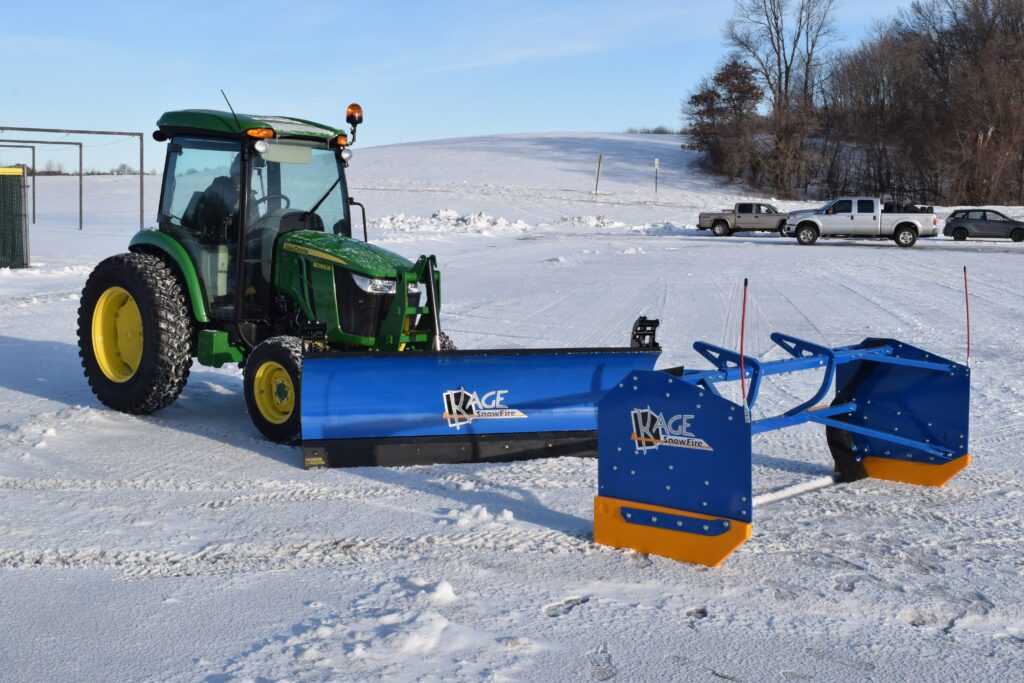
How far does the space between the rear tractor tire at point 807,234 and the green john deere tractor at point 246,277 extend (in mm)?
24674

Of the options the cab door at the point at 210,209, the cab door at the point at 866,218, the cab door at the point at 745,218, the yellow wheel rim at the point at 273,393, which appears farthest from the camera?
the cab door at the point at 745,218

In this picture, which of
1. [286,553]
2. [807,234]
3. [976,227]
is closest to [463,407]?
[286,553]

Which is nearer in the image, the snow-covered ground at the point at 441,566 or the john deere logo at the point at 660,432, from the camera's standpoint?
the snow-covered ground at the point at 441,566

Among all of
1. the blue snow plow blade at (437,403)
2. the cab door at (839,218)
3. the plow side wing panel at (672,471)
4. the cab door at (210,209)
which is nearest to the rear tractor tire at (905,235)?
the cab door at (839,218)

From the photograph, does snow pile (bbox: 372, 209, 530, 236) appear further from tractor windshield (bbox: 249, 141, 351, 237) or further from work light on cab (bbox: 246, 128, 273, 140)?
work light on cab (bbox: 246, 128, 273, 140)

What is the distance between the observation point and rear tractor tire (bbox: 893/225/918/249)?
97.1ft

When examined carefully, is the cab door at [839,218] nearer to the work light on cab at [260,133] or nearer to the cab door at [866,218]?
the cab door at [866,218]

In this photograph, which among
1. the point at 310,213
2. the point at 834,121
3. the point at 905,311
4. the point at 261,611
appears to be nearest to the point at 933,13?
the point at 834,121

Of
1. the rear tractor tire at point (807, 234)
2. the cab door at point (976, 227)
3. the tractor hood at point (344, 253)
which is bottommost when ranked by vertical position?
the tractor hood at point (344, 253)

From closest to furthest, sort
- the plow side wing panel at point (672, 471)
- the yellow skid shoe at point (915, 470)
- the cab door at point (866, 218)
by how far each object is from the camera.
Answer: the plow side wing panel at point (672, 471)
the yellow skid shoe at point (915, 470)
the cab door at point (866, 218)

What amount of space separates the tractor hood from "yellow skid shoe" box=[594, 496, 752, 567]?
290cm

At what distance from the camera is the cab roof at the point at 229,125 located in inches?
289

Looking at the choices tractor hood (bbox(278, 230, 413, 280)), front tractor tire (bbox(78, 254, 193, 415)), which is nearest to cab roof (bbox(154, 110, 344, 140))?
tractor hood (bbox(278, 230, 413, 280))

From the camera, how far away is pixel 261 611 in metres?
4.03
